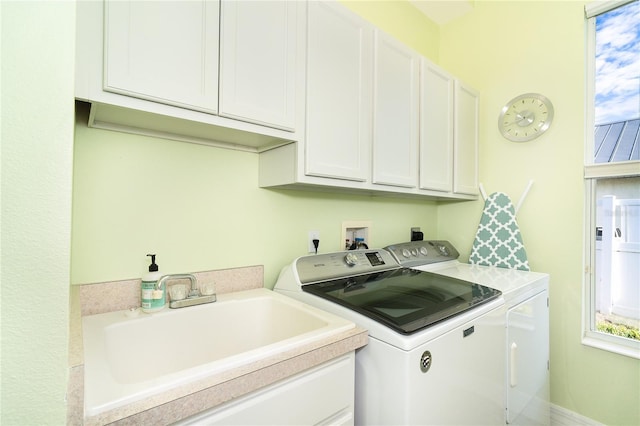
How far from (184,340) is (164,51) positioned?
1.02 meters

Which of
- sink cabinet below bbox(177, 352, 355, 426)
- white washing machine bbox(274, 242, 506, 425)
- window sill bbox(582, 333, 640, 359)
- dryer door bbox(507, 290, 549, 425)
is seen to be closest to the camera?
sink cabinet below bbox(177, 352, 355, 426)

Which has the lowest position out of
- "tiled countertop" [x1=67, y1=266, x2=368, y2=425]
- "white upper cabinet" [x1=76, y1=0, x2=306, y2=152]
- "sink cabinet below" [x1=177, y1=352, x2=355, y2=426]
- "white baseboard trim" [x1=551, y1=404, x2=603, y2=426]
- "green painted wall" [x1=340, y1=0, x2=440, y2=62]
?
"white baseboard trim" [x1=551, y1=404, x2=603, y2=426]

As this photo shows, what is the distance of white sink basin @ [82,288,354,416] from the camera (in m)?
0.64

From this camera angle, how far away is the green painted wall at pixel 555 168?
1.80 meters

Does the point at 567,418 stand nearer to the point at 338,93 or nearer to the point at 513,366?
the point at 513,366

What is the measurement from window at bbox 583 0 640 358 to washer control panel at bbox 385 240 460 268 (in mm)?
846

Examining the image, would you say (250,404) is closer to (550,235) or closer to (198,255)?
(198,255)

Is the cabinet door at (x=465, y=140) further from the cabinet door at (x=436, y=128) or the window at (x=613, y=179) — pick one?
the window at (x=613, y=179)

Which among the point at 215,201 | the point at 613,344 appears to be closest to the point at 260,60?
the point at 215,201

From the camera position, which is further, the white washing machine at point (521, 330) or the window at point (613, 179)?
the window at point (613, 179)

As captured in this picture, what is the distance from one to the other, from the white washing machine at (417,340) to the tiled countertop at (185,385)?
4.7 inches

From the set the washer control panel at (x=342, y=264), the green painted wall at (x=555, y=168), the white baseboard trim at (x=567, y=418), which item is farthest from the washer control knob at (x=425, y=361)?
the white baseboard trim at (x=567, y=418)

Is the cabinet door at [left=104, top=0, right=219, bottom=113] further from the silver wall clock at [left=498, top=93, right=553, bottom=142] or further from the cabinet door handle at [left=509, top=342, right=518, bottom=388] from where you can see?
the silver wall clock at [left=498, top=93, right=553, bottom=142]

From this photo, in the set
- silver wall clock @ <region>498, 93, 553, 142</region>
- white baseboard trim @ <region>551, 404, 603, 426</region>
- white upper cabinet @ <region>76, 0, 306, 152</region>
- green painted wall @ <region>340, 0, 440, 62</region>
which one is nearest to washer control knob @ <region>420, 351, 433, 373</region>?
white upper cabinet @ <region>76, 0, 306, 152</region>
